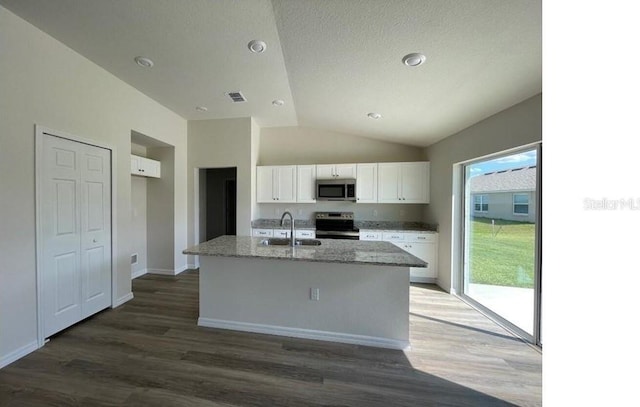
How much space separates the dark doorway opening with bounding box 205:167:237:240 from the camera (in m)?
5.94

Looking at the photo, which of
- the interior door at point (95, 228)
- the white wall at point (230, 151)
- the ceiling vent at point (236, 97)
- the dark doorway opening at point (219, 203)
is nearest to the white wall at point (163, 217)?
the white wall at point (230, 151)

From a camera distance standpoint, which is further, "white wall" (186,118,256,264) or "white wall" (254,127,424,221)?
"white wall" (254,127,424,221)

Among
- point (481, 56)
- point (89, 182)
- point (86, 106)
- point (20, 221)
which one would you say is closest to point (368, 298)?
point (481, 56)

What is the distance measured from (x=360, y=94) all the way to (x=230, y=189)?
176 inches

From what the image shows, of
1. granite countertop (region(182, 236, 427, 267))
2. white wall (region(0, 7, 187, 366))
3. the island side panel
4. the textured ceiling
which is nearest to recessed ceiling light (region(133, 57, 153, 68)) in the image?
the textured ceiling

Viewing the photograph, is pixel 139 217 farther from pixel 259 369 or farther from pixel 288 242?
pixel 259 369

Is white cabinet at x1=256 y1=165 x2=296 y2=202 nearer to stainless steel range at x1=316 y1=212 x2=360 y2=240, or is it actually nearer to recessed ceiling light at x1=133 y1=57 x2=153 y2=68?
stainless steel range at x1=316 y1=212 x2=360 y2=240

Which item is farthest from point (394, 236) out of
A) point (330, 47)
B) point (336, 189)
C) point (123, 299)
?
point (123, 299)

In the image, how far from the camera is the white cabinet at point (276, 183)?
4.42 meters

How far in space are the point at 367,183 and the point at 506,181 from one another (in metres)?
2.07

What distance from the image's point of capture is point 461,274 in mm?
3350

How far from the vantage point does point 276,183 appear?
14.6 feet

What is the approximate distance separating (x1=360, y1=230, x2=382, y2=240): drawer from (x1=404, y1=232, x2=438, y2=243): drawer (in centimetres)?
45

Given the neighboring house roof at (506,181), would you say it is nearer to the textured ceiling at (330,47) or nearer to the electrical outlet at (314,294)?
the textured ceiling at (330,47)
